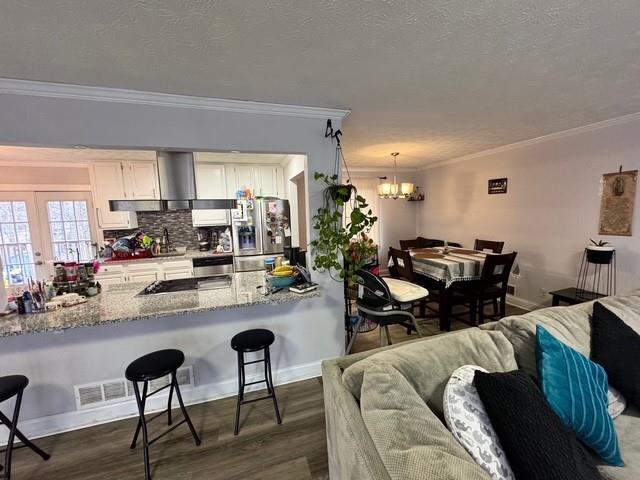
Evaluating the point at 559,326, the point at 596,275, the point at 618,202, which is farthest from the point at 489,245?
the point at 559,326

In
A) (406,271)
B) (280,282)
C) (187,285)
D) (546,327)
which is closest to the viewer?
(546,327)

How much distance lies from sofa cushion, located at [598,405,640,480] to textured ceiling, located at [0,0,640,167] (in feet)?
6.26

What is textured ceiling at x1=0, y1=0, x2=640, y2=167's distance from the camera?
1.18 metres

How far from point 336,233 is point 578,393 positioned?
168 cm

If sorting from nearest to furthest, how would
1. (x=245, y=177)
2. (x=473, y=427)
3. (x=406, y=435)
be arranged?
A: (x=406, y=435)
(x=473, y=427)
(x=245, y=177)

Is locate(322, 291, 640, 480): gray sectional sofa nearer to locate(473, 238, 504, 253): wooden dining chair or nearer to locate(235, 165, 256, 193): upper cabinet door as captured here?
locate(473, 238, 504, 253): wooden dining chair

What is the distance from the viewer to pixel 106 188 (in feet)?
12.9

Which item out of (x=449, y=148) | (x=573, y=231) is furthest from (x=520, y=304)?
(x=449, y=148)

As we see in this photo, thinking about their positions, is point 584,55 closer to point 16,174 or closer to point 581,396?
point 581,396

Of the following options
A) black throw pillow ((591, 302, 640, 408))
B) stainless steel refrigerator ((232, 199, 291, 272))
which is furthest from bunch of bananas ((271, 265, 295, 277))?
black throw pillow ((591, 302, 640, 408))

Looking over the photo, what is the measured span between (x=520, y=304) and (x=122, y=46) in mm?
5134

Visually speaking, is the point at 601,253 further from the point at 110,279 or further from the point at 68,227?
the point at 68,227

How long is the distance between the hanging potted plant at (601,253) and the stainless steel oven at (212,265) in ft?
14.5

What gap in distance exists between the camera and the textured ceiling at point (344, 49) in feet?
3.88
